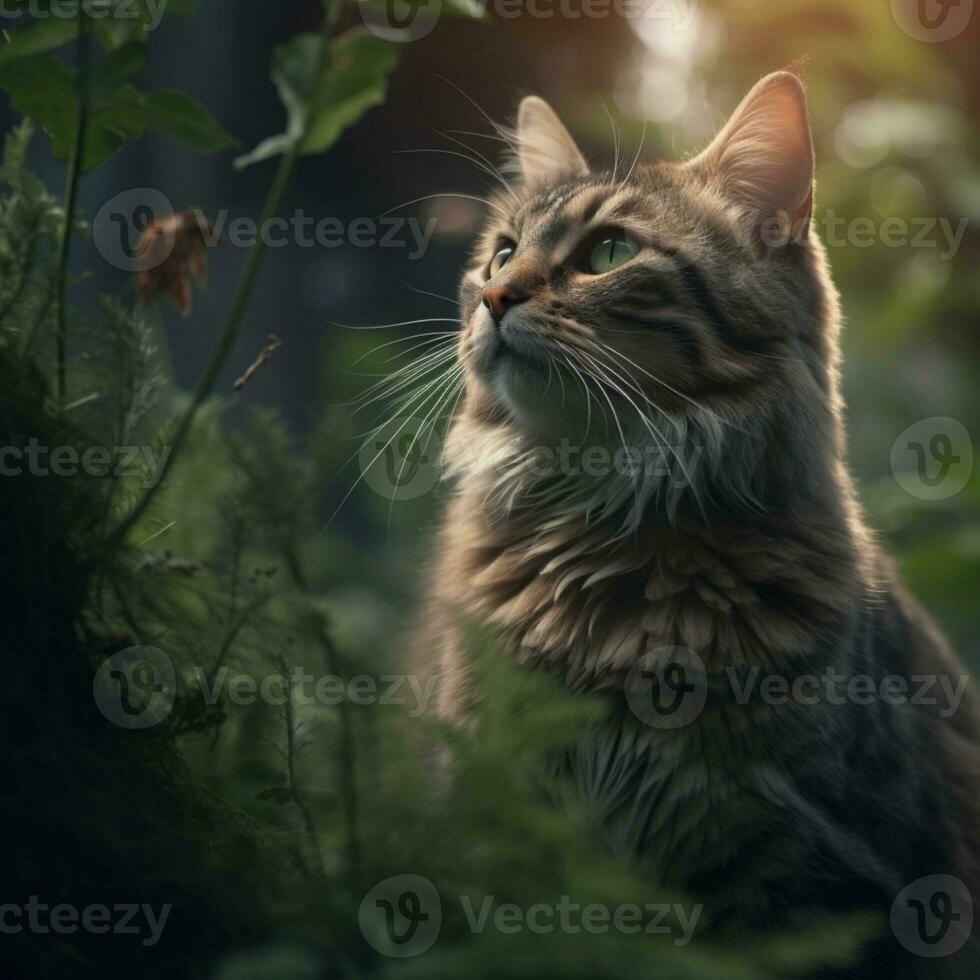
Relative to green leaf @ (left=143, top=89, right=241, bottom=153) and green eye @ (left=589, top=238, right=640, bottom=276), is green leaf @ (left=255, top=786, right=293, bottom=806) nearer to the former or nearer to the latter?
green leaf @ (left=143, top=89, right=241, bottom=153)

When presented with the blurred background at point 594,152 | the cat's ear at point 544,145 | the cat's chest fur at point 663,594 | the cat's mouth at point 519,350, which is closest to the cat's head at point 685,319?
the cat's mouth at point 519,350

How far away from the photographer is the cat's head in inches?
70.1

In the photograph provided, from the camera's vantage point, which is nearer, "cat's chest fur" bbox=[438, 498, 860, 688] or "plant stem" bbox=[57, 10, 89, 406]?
"plant stem" bbox=[57, 10, 89, 406]

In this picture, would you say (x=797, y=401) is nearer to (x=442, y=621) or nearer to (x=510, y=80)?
(x=442, y=621)

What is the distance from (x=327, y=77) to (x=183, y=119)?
24 centimetres

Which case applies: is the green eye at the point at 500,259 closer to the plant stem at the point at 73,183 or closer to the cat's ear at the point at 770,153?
the cat's ear at the point at 770,153

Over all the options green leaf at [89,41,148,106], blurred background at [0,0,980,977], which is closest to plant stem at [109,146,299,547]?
green leaf at [89,41,148,106]

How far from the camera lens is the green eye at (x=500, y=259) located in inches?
83.4

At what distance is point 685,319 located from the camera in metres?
1.81

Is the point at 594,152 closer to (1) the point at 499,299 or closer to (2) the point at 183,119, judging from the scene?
(1) the point at 499,299

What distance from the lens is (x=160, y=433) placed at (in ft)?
4.63

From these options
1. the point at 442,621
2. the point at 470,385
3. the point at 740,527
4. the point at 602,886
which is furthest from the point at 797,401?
the point at 602,886

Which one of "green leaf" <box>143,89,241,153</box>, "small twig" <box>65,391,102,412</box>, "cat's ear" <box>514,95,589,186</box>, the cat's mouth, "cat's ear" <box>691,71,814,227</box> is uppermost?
"cat's ear" <box>514,95,589,186</box>

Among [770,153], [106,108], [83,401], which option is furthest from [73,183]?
[770,153]
